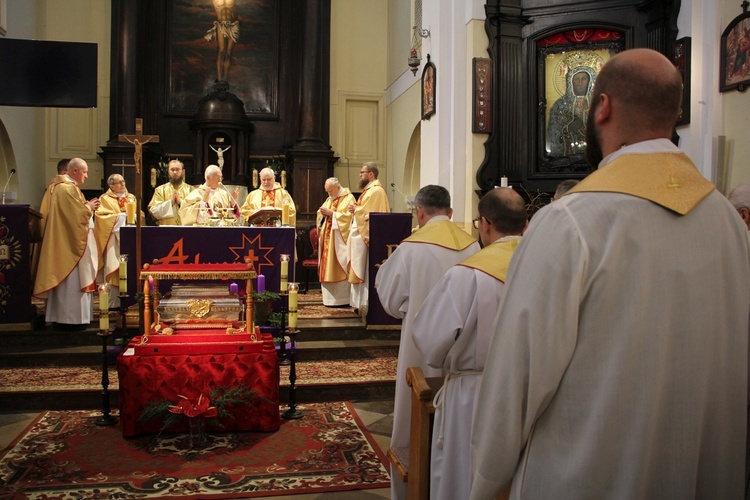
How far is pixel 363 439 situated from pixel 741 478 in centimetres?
378

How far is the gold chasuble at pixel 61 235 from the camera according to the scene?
7316mm

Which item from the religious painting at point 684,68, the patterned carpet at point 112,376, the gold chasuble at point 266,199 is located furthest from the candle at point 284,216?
the religious painting at point 684,68

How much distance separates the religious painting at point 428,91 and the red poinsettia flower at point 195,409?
5.98 m

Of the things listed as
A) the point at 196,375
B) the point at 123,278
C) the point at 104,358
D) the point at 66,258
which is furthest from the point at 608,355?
the point at 66,258

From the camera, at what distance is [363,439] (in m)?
5.09

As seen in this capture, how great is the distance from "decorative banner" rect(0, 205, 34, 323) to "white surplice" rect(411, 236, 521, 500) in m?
5.91

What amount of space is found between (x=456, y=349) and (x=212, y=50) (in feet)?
39.6

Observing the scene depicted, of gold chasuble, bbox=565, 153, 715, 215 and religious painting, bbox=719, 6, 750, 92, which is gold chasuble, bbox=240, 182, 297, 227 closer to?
religious painting, bbox=719, 6, 750, 92

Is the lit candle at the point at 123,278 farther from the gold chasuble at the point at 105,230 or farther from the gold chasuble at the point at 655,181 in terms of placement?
the gold chasuble at the point at 655,181

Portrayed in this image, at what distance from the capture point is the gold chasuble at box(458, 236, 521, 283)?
8.77 feet

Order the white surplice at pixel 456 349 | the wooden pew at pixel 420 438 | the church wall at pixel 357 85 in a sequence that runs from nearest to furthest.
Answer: the white surplice at pixel 456 349, the wooden pew at pixel 420 438, the church wall at pixel 357 85

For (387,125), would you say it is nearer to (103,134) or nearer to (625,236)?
(103,134)

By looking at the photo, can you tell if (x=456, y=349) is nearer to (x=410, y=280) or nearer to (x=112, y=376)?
(x=410, y=280)

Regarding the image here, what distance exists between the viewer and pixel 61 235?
7.45 metres
